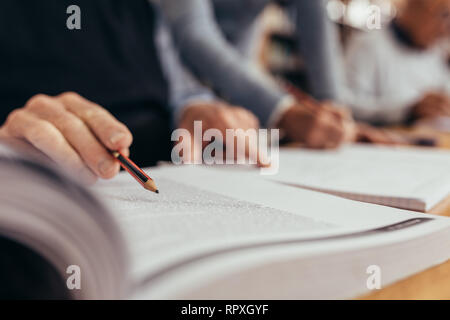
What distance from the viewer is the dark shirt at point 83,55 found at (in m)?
0.54

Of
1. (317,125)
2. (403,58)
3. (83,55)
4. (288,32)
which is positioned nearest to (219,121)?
(317,125)

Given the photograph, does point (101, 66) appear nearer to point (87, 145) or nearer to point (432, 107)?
point (87, 145)

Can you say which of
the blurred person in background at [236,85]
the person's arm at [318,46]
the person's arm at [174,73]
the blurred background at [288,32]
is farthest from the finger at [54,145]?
the blurred background at [288,32]

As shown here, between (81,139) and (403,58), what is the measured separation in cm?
173

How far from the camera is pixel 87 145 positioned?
0.26m

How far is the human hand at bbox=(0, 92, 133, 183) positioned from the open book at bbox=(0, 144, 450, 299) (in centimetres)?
6

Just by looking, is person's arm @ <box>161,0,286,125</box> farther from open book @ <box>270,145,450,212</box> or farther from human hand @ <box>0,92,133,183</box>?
human hand @ <box>0,92,133,183</box>

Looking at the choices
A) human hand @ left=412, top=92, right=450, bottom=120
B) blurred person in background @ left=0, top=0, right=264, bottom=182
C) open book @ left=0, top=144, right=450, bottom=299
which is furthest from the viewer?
human hand @ left=412, top=92, right=450, bottom=120

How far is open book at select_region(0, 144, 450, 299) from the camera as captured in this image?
123mm

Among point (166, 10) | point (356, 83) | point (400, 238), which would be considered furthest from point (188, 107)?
point (356, 83)

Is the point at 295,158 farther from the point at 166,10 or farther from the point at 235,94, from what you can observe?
the point at 166,10

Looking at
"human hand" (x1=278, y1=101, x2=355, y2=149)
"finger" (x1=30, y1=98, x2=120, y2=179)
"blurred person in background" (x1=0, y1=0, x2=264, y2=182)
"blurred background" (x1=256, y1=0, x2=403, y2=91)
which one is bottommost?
"finger" (x1=30, y1=98, x2=120, y2=179)

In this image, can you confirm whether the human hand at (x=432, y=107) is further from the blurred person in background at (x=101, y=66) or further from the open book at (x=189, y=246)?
the open book at (x=189, y=246)

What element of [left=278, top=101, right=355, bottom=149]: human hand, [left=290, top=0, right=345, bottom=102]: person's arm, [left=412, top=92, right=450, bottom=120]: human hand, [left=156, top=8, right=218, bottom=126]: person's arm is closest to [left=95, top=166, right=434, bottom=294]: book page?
[left=278, top=101, right=355, bottom=149]: human hand
